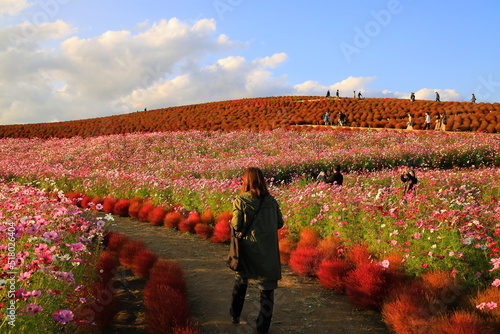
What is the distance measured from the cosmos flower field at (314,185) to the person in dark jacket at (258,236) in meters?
1.73

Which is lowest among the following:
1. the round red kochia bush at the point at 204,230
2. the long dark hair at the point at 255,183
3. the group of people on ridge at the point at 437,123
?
the round red kochia bush at the point at 204,230

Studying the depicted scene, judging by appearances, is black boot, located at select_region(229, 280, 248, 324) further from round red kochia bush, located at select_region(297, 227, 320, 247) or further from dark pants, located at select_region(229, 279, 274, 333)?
round red kochia bush, located at select_region(297, 227, 320, 247)

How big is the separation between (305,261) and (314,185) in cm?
467

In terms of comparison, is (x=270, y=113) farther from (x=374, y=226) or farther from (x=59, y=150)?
(x=374, y=226)

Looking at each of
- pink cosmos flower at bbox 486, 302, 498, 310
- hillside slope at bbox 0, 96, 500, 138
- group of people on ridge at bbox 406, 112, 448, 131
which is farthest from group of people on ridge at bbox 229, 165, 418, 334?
group of people on ridge at bbox 406, 112, 448, 131

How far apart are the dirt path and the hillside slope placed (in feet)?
71.2

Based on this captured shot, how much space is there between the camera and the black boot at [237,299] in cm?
434

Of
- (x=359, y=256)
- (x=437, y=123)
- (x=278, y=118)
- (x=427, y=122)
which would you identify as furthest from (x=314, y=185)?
(x=278, y=118)

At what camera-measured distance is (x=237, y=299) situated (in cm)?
442

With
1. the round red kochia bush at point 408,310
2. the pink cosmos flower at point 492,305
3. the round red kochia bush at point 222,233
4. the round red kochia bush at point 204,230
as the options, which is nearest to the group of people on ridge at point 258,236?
the round red kochia bush at point 408,310

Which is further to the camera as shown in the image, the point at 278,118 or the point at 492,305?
the point at 278,118

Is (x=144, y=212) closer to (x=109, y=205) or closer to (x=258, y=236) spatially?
(x=109, y=205)

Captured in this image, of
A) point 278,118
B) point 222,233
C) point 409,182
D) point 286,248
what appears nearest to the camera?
point 286,248

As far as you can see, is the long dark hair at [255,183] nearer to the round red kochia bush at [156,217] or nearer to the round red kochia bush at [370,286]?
the round red kochia bush at [370,286]
